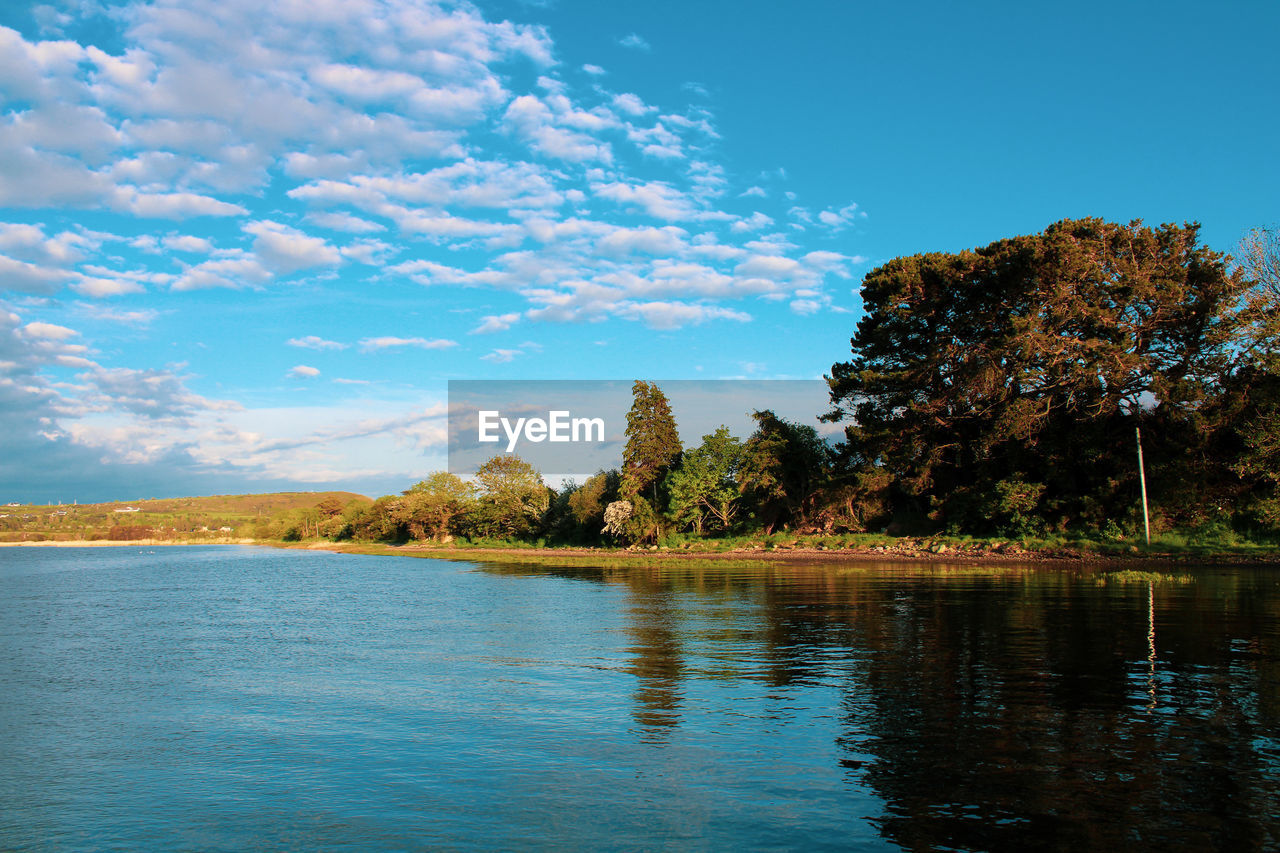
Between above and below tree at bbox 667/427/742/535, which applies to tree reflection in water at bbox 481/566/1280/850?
below

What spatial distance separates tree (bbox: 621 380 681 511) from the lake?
45878mm

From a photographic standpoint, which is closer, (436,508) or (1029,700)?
(1029,700)

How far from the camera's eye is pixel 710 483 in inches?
2459

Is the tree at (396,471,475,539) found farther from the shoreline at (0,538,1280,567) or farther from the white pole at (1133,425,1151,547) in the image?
the white pole at (1133,425,1151,547)

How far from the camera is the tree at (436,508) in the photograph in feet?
314

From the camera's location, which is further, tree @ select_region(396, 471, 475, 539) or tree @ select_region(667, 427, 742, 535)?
tree @ select_region(396, 471, 475, 539)

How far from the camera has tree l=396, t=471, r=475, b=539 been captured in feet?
314

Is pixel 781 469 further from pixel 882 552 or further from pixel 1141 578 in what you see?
pixel 1141 578

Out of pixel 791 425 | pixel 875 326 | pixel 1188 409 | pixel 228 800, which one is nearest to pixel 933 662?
pixel 228 800

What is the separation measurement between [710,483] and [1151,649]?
4775cm

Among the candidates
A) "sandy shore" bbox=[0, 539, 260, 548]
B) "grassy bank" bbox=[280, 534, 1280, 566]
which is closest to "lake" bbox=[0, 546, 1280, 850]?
"grassy bank" bbox=[280, 534, 1280, 566]

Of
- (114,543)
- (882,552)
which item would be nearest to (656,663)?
(882,552)

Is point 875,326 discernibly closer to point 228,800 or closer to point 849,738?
point 849,738

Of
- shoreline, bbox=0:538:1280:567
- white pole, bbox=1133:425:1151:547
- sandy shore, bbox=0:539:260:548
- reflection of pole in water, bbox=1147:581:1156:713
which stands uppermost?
white pole, bbox=1133:425:1151:547
